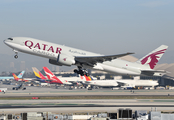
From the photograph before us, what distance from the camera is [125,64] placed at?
54.2m

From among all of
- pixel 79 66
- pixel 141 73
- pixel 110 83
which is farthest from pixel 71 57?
pixel 110 83

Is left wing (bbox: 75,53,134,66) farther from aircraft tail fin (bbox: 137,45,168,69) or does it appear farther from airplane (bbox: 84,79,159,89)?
airplane (bbox: 84,79,159,89)

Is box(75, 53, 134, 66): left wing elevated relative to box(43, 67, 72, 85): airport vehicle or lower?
elevated

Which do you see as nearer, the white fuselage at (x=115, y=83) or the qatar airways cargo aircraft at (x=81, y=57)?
the qatar airways cargo aircraft at (x=81, y=57)

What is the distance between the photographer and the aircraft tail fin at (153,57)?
56719 mm

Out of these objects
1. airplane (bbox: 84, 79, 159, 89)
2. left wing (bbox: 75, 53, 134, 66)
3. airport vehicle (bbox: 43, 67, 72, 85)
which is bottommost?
airplane (bbox: 84, 79, 159, 89)

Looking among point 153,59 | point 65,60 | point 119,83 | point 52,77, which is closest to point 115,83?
point 119,83

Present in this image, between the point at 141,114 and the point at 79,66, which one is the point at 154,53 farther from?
the point at 141,114

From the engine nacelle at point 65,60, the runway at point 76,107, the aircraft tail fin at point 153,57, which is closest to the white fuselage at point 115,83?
the aircraft tail fin at point 153,57

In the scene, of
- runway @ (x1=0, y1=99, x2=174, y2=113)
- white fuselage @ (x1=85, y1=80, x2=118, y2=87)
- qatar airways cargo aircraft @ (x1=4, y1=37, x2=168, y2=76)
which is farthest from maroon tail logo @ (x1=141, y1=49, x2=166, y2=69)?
white fuselage @ (x1=85, y1=80, x2=118, y2=87)

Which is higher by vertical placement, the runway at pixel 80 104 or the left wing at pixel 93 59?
the left wing at pixel 93 59

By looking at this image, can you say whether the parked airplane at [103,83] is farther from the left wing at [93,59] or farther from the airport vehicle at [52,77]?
the left wing at [93,59]

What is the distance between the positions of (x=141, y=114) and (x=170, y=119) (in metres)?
4.18

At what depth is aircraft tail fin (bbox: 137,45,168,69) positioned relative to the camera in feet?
186
